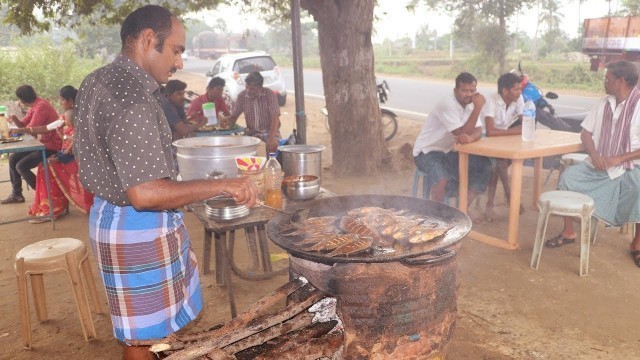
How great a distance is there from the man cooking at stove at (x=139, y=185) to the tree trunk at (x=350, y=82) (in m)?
5.45

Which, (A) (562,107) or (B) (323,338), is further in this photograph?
(A) (562,107)

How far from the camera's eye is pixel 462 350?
3.29 metres

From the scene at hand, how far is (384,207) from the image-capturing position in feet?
10.7

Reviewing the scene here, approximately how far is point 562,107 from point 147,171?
1467 centimetres

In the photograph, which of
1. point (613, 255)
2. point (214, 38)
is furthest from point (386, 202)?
point (214, 38)

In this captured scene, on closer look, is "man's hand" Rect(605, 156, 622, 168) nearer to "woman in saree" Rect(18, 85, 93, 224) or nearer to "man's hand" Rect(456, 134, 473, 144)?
"man's hand" Rect(456, 134, 473, 144)

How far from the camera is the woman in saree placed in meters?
6.48

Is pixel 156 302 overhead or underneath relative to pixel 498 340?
overhead

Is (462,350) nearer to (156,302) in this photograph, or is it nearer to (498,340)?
(498,340)

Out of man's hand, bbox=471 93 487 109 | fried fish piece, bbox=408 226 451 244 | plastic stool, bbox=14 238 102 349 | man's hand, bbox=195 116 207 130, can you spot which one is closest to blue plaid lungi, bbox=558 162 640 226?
man's hand, bbox=471 93 487 109

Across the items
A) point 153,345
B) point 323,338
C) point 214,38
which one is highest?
point 214,38

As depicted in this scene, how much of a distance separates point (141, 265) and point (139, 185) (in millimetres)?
473

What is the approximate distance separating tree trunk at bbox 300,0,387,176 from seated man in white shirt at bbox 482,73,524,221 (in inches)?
88.3

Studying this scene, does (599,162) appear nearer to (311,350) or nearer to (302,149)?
(302,149)
